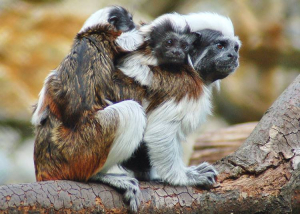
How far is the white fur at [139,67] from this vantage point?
4.04m

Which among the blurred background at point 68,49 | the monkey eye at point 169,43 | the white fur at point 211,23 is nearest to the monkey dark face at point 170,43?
the monkey eye at point 169,43

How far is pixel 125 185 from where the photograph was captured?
144 inches

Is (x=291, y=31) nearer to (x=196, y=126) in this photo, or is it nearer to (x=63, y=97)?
(x=196, y=126)

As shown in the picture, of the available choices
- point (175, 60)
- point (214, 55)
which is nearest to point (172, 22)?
point (175, 60)

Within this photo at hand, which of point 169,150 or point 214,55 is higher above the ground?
point 214,55

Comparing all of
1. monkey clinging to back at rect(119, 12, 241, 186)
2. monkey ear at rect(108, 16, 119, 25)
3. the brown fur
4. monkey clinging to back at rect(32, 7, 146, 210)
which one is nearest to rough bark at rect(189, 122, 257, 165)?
monkey clinging to back at rect(119, 12, 241, 186)

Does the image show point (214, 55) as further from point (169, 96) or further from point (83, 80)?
point (83, 80)

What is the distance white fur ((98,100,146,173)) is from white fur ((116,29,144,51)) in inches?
23.6

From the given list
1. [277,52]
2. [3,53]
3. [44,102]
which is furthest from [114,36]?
[277,52]

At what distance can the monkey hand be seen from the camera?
382 centimetres

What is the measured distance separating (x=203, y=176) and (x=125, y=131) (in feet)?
2.44

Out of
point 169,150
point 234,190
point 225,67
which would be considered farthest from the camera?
point 225,67

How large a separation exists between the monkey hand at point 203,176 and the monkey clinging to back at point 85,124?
0.51m

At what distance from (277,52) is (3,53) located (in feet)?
19.9
